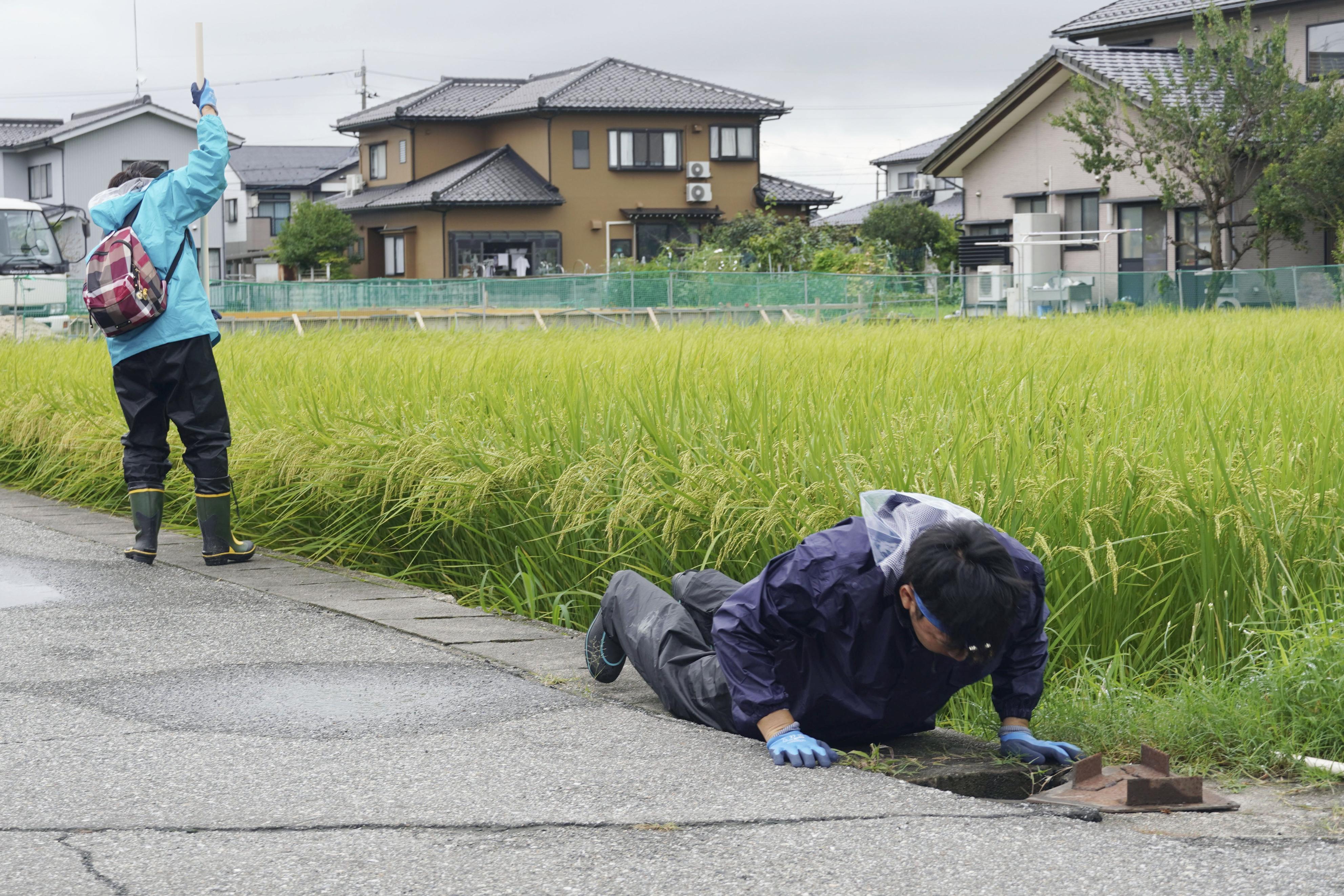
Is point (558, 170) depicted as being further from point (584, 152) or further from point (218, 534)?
point (218, 534)

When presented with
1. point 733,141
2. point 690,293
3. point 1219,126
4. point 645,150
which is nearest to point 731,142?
point 733,141

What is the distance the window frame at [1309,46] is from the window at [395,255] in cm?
2345

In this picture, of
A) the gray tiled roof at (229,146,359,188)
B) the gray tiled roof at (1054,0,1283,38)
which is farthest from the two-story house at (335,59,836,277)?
the gray tiled roof at (229,146,359,188)

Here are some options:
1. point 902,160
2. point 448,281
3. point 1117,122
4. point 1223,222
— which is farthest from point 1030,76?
point 902,160

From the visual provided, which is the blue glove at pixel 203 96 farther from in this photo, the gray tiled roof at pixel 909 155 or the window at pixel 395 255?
the gray tiled roof at pixel 909 155

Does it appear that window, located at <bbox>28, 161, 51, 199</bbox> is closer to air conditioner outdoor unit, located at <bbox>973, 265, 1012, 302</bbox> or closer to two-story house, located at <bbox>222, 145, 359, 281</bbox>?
two-story house, located at <bbox>222, 145, 359, 281</bbox>

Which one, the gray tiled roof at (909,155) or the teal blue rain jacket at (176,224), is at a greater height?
the gray tiled roof at (909,155)

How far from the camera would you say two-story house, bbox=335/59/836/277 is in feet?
123

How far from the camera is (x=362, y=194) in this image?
40.9 m

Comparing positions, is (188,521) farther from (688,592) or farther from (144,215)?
(688,592)

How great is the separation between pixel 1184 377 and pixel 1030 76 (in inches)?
850

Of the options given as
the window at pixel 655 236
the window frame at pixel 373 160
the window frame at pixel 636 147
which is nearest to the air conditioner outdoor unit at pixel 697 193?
the window frame at pixel 636 147

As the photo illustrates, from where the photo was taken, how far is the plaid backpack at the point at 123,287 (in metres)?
5.18

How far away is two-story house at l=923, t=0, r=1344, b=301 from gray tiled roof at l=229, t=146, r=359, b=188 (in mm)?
29307
